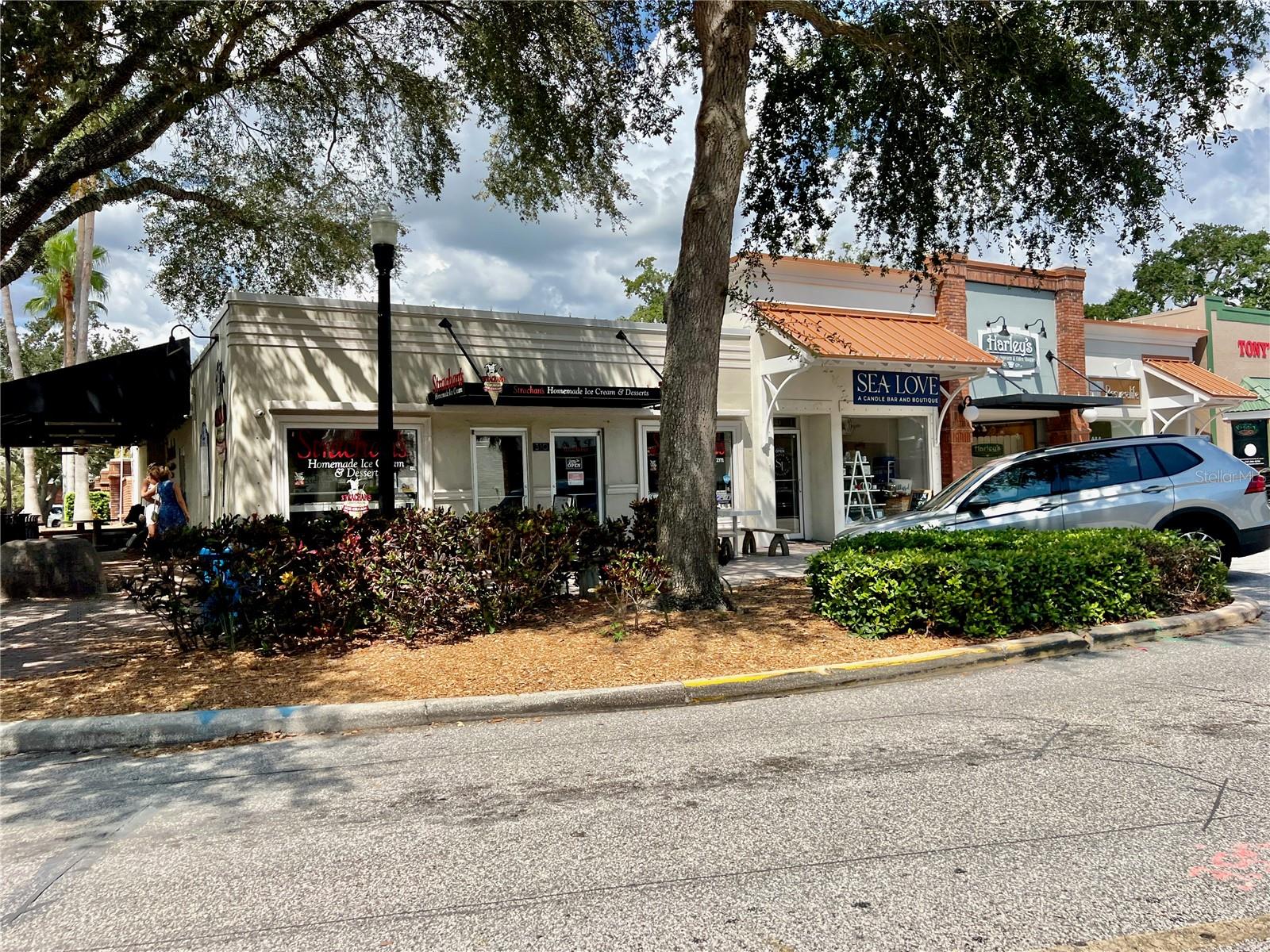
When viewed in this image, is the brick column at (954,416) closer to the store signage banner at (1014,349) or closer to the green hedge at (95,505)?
the store signage banner at (1014,349)

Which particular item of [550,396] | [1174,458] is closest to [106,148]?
[550,396]

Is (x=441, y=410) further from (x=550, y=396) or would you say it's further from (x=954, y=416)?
(x=954, y=416)

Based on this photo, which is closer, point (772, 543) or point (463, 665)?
point (463, 665)

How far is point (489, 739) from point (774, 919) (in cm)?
286

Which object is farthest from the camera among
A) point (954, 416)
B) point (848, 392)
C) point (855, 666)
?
point (954, 416)

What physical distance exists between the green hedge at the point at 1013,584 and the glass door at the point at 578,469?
6.47 m

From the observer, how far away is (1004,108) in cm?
1058

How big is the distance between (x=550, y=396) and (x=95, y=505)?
105 ft

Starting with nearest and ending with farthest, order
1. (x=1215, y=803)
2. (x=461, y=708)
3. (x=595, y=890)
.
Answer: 1. (x=595, y=890)
2. (x=1215, y=803)
3. (x=461, y=708)

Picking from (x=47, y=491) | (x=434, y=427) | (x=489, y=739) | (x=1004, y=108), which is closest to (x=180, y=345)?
(x=434, y=427)

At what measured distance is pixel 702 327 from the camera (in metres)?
8.32

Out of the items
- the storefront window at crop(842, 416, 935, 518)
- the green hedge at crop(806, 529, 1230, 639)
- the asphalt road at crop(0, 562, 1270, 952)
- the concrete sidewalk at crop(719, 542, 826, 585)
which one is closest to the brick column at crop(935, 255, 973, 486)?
the storefront window at crop(842, 416, 935, 518)

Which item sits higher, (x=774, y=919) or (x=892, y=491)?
(x=892, y=491)

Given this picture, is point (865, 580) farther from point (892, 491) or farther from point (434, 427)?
point (892, 491)
